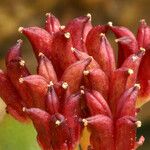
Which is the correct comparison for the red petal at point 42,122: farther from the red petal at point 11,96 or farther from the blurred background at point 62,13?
the blurred background at point 62,13

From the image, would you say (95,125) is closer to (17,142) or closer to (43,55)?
(43,55)

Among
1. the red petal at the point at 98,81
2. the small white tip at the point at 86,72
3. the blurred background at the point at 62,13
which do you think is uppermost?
the small white tip at the point at 86,72

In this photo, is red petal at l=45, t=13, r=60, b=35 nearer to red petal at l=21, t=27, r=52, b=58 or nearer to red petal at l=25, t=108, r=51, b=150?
red petal at l=21, t=27, r=52, b=58

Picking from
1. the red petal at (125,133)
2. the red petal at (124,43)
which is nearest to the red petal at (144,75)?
the red petal at (124,43)

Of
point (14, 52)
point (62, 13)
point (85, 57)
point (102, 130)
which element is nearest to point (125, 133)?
point (102, 130)

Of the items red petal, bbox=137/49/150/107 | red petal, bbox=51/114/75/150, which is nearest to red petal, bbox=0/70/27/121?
red petal, bbox=51/114/75/150

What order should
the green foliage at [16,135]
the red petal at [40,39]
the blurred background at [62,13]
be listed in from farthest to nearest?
the blurred background at [62,13]
the green foliage at [16,135]
the red petal at [40,39]

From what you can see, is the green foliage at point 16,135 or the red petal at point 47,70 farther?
the green foliage at point 16,135
